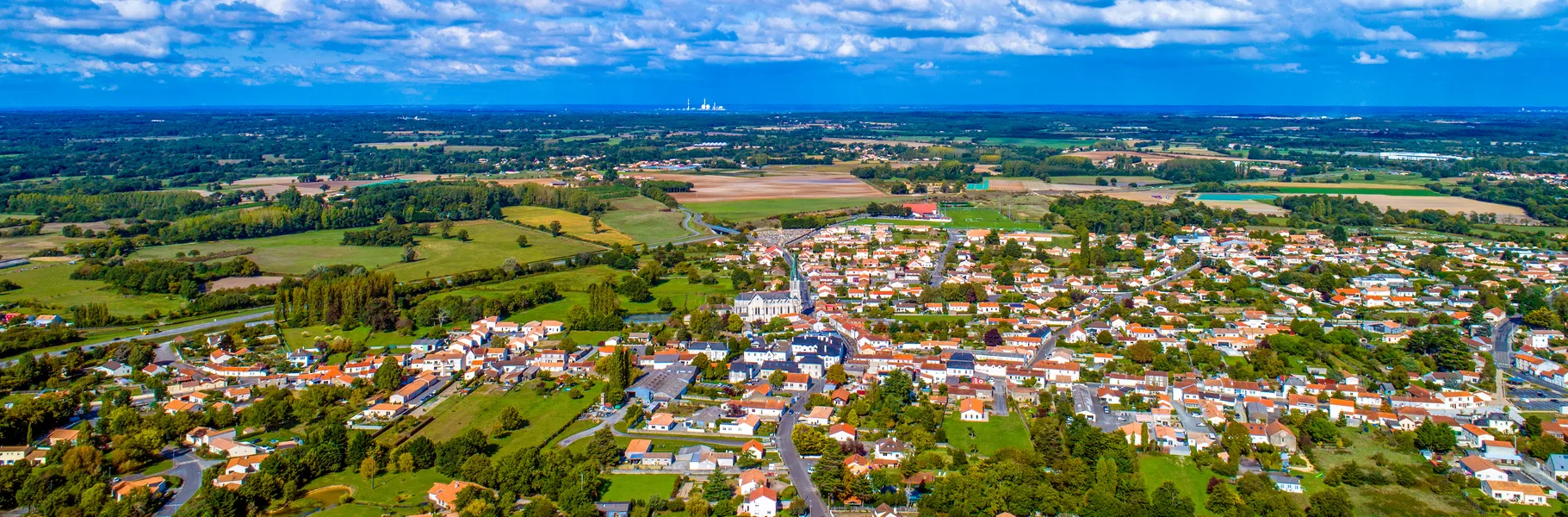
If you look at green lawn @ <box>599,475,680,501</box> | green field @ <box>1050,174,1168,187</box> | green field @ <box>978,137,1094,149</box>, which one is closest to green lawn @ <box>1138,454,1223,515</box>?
green lawn @ <box>599,475,680,501</box>

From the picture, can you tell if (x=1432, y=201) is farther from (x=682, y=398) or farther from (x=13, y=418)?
(x=13, y=418)

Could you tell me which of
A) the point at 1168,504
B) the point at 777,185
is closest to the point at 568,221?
the point at 777,185

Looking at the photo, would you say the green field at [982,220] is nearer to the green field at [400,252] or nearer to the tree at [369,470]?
the green field at [400,252]

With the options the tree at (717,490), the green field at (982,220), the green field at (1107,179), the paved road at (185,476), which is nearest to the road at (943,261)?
the green field at (982,220)

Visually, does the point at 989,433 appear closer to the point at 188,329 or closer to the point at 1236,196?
the point at 188,329

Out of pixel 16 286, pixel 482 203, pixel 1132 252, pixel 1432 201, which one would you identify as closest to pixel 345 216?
pixel 482 203

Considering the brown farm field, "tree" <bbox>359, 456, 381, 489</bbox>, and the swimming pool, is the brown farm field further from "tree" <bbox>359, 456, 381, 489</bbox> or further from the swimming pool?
"tree" <bbox>359, 456, 381, 489</bbox>
